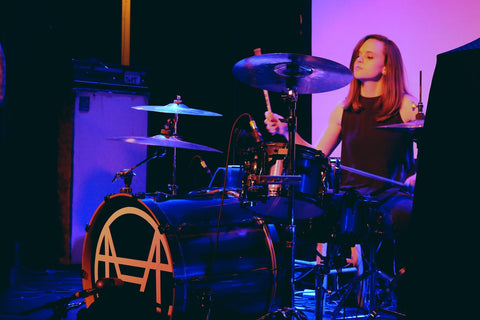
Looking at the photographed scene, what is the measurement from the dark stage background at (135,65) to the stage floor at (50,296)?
38 cm

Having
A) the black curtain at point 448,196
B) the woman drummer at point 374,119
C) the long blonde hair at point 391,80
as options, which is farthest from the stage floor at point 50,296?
the black curtain at point 448,196

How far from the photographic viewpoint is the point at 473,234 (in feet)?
1.88

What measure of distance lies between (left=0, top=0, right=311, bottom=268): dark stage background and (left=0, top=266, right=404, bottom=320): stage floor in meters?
0.38

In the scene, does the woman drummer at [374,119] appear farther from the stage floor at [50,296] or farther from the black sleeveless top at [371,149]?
the stage floor at [50,296]

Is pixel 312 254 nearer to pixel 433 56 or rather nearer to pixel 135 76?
pixel 433 56

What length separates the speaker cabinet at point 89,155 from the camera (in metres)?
4.86

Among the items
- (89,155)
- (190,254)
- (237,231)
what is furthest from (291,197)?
(89,155)

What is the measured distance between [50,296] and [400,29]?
3767mm

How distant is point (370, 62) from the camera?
13.3 feet

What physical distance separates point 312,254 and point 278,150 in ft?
7.28

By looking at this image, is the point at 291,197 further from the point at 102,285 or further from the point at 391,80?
the point at 391,80

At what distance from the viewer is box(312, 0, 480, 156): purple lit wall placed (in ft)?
11.3

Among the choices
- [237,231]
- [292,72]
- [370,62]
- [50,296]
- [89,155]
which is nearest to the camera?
[292,72]

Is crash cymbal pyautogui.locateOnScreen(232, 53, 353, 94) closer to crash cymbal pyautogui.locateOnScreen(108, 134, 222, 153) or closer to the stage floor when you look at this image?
crash cymbal pyautogui.locateOnScreen(108, 134, 222, 153)
